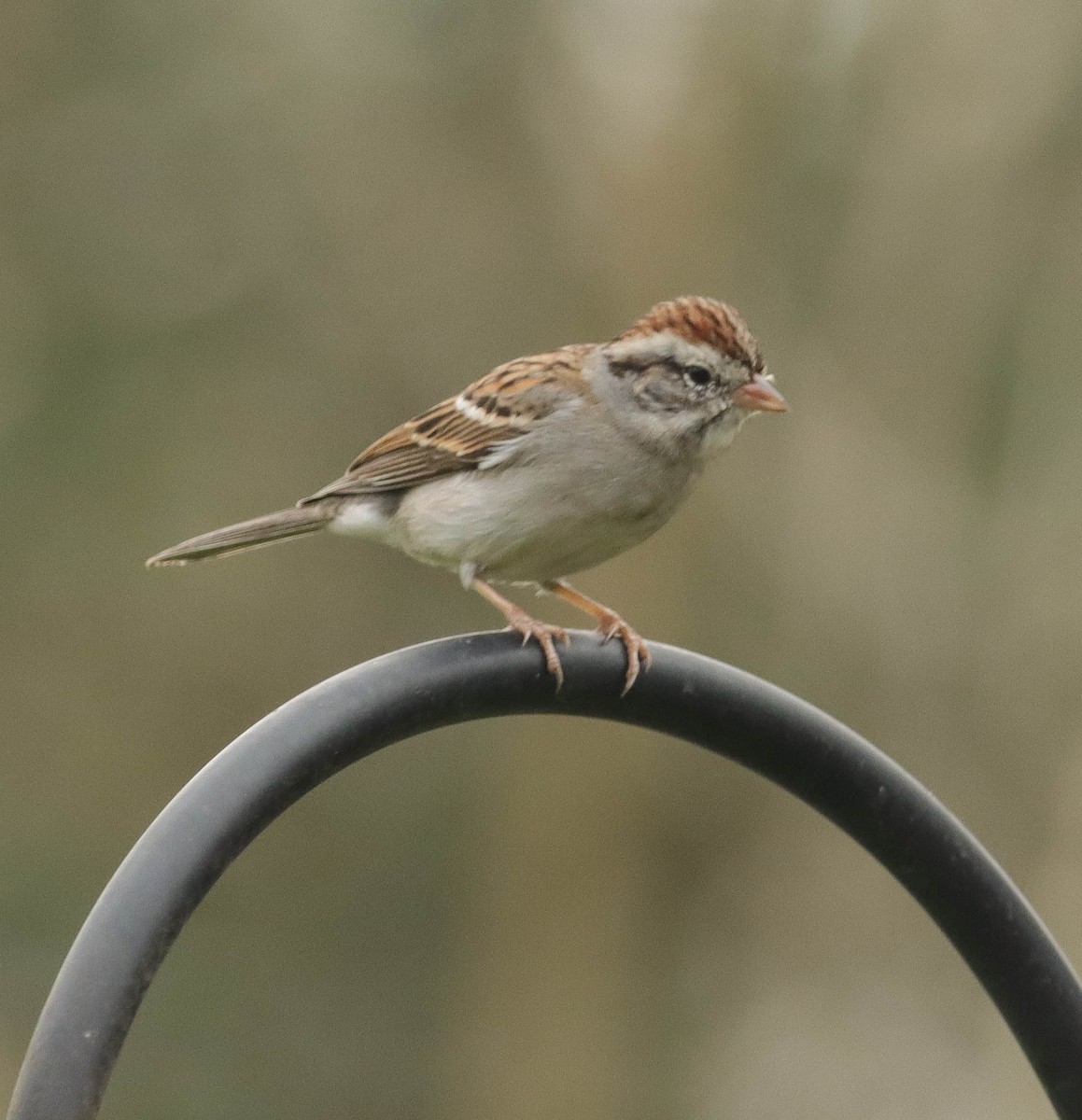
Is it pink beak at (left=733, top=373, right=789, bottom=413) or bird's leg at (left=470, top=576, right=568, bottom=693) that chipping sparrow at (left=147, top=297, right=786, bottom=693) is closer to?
pink beak at (left=733, top=373, right=789, bottom=413)

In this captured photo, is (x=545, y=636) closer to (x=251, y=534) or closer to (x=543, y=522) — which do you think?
(x=543, y=522)

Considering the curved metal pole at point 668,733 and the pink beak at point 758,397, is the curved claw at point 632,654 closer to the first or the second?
the curved metal pole at point 668,733

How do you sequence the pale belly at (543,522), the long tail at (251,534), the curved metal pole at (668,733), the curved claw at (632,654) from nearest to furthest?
the curved metal pole at (668,733) → the curved claw at (632,654) → the pale belly at (543,522) → the long tail at (251,534)

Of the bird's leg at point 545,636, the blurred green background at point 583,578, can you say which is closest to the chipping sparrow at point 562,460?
the bird's leg at point 545,636

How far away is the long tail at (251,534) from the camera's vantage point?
12.0 feet

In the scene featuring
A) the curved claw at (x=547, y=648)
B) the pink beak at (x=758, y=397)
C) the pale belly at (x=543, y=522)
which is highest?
the pink beak at (x=758, y=397)

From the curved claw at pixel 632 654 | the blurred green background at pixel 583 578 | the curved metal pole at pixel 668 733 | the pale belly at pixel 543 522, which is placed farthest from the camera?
the blurred green background at pixel 583 578

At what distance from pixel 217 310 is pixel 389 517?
17.5 ft

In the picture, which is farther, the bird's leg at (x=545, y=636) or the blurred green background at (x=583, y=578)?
the blurred green background at (x=583, y=578)

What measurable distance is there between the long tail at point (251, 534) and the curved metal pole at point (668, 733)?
4.78ft

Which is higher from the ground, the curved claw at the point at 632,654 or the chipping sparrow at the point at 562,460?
the chipping sparrow at the point at 562,460

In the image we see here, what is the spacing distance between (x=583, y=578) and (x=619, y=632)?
5.24 metres

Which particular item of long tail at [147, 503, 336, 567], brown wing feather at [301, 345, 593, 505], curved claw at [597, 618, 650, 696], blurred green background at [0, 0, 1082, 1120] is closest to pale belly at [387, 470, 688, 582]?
brown wing feather at [301, 345, 593, 505]

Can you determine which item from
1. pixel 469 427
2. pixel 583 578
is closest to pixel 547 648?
pixel 469 427
